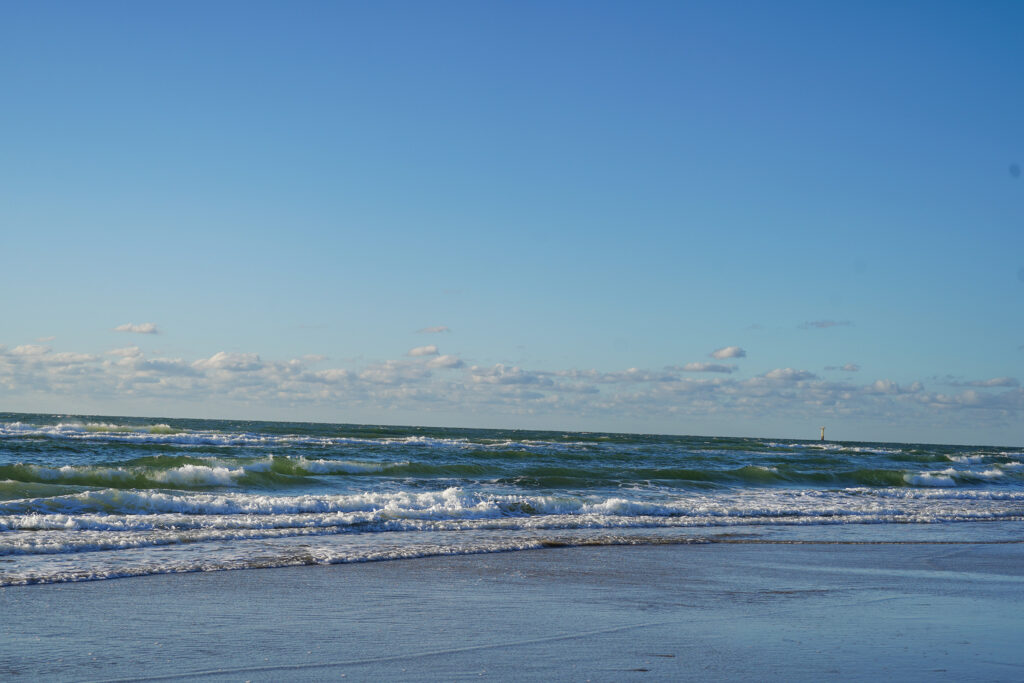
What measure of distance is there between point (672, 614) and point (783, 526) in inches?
386

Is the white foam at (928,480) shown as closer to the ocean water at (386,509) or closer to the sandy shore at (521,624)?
the ocean water at (386,509)

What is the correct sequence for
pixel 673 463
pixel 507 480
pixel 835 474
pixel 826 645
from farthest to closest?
pixel 673 463
pixel 835 474
pixel 507 480
pixel 826 645

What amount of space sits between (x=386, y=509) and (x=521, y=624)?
8.73m

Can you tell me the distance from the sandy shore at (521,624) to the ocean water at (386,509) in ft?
4.80

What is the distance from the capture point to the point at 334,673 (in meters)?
5.73

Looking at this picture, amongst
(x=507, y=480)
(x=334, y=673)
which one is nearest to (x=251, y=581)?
(x=334, y=673)

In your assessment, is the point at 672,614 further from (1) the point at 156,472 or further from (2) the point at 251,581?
(1) the point at 156,472

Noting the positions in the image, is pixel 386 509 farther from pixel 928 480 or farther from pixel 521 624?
pixel 928 480

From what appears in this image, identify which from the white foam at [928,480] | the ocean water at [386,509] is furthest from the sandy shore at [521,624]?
the white foam at [928,480]

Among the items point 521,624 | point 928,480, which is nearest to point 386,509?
point 521,624

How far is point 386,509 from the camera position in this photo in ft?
51.6

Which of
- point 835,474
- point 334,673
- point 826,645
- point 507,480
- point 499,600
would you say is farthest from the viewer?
point 835,474

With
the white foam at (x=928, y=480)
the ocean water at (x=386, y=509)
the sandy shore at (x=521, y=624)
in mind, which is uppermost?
the sandy shore at (x=521, y=624)

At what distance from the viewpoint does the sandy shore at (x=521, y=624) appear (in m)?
5.94
